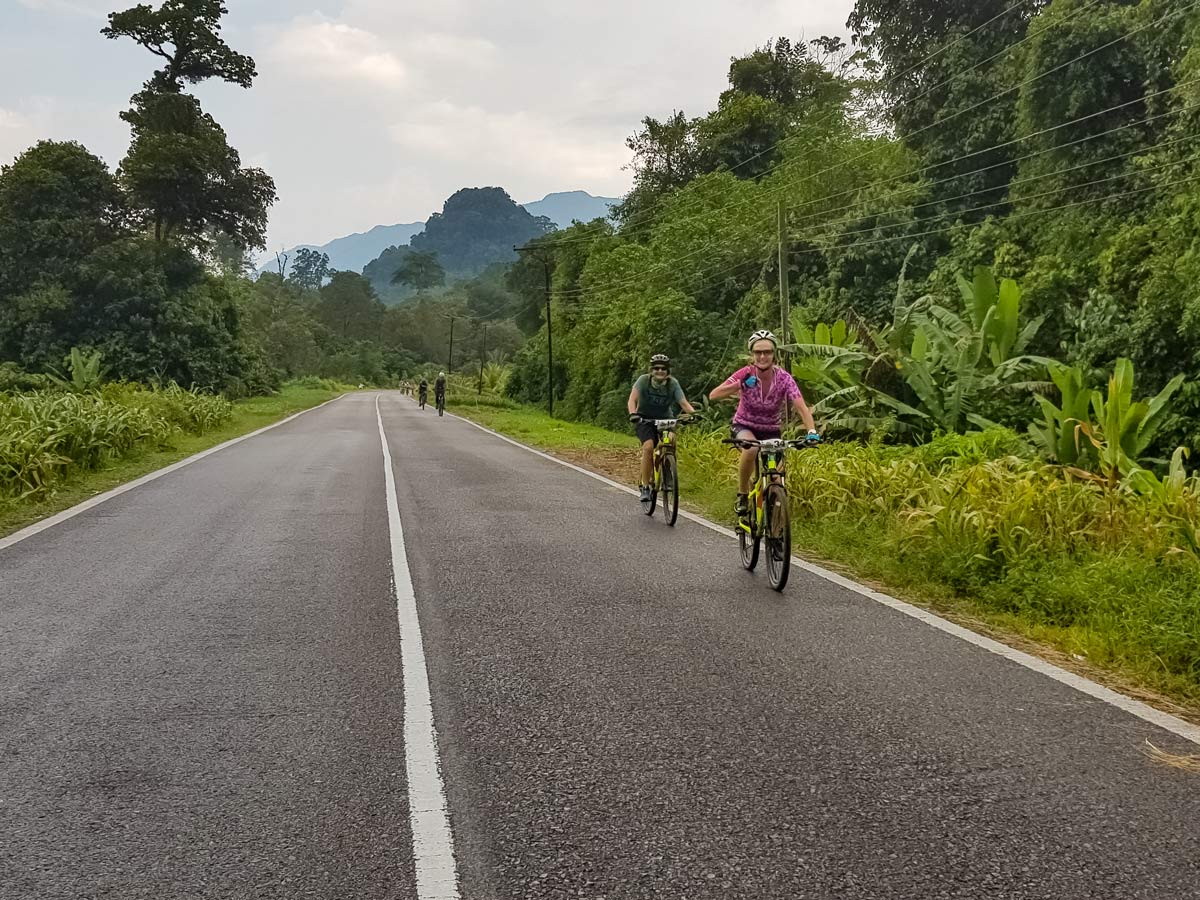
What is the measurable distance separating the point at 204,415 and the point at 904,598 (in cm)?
2135

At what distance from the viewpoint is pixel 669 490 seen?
10055mm

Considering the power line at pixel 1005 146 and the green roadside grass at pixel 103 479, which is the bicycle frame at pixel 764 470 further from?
the power line at pixel 1005 146

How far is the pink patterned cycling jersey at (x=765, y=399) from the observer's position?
7.38 metres

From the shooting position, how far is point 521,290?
65.1 metres

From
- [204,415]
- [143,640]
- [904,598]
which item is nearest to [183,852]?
[143,640]

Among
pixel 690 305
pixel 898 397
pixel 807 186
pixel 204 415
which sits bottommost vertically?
pixel 204 415

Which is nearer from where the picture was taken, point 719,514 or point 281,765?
point 281,765

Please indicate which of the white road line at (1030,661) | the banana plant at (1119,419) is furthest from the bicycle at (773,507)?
the banana plant at (1119,419)

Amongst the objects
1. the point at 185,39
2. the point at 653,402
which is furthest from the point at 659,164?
the point at 653,402

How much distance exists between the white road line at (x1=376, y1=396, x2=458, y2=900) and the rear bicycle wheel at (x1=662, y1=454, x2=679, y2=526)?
14.0ft

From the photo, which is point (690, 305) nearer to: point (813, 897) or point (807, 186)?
point (807, 186)

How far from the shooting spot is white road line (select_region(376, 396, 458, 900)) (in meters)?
2.79

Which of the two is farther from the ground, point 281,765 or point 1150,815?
point 1150,815

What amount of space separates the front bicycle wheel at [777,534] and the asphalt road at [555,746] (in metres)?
0.19
